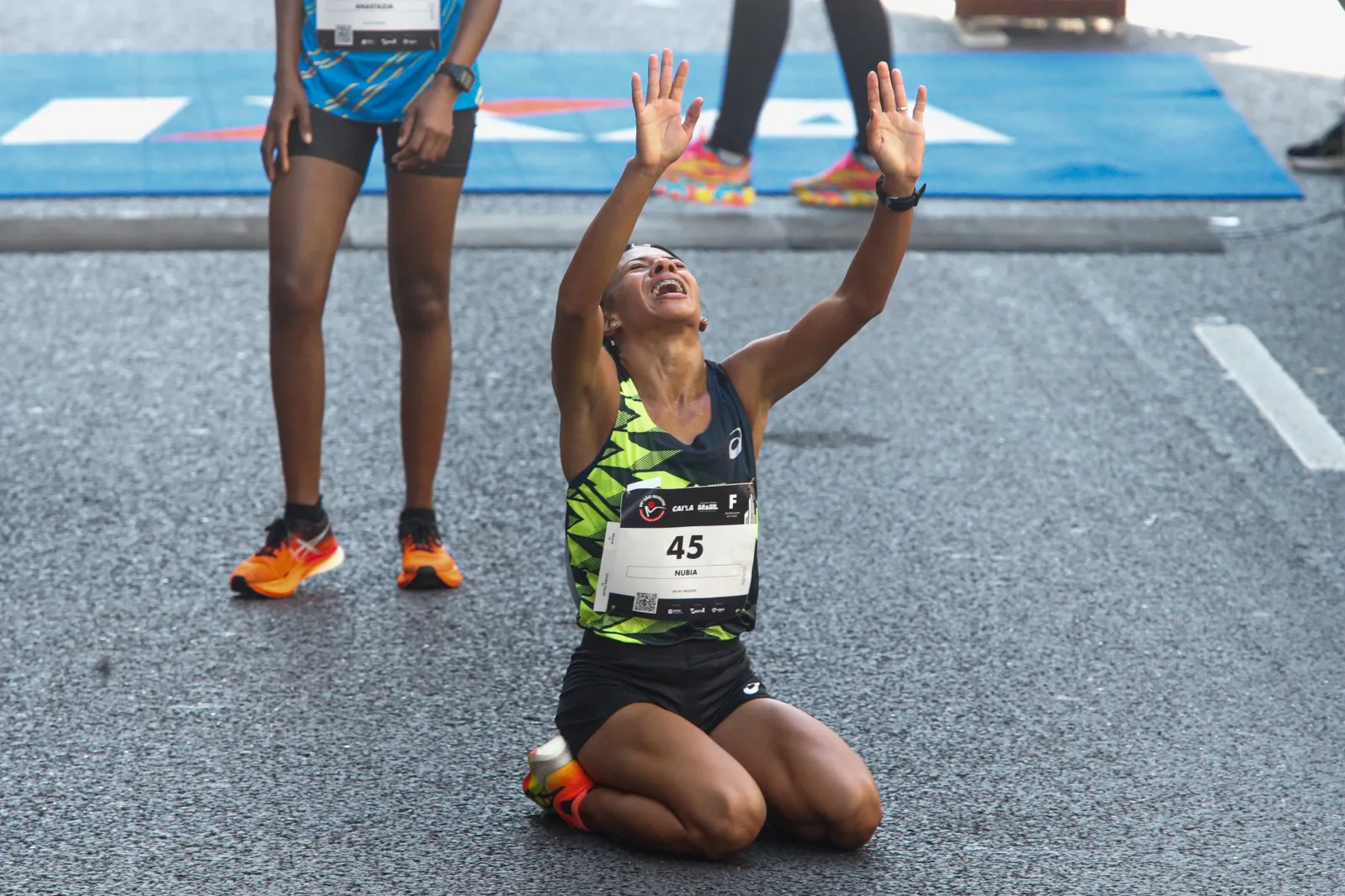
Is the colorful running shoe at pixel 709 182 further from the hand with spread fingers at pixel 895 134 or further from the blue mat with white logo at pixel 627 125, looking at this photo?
the hand with spread fingers at pixel 895 134

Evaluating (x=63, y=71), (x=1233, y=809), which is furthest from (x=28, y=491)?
(x=63, y=71)

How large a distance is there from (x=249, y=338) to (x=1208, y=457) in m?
2.88

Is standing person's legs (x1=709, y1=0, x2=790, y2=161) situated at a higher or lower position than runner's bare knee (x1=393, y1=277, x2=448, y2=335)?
lower

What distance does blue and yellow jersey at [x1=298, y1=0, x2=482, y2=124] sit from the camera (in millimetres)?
3754

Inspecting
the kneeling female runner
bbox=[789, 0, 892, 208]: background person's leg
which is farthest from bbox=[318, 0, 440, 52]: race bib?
bbox=[789, 0, 892, 208]: background person's leg

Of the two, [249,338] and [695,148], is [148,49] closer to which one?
[695,148]

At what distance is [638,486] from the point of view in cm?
302

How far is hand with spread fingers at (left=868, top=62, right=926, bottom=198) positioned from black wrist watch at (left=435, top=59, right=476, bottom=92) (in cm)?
103

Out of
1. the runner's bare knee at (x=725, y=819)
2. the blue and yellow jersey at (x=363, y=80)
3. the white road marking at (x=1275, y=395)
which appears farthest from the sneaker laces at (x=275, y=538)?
the white road marking at (x=1275, y=395)

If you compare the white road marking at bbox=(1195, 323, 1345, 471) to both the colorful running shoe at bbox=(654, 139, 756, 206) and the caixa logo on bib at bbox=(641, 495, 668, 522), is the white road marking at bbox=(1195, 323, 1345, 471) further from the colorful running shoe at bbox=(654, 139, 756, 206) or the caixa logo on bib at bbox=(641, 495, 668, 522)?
the caixa logo on bib at bbox=(641, 495, 668, 522)

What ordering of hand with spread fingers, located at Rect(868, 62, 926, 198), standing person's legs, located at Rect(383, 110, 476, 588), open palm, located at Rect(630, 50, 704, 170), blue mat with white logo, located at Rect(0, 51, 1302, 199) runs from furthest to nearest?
1. blue mat with white logo, located at Rect(0, 51, 1302, 199)
2. standing person's legs, located at Rect(383, 110, 476, 588)
3. hand with spread fingers, located at Rect(868, 62, 926, 198)
4. open palm, located at Rect(630, 50, 704, 170)

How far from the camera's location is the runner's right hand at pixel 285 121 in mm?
3732

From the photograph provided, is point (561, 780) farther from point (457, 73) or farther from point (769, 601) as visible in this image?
point (457, 73)

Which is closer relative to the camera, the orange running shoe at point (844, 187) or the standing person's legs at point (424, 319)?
the standing person's legs at point (424, 319)
